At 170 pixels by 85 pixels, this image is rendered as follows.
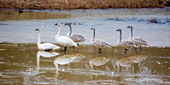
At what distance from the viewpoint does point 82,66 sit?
865 cm

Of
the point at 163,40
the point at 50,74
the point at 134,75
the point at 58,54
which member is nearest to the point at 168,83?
the point at 134,75

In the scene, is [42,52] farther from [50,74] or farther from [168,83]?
[168,83]

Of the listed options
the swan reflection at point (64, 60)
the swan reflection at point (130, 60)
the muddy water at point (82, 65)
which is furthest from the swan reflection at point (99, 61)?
the swan reflection at point (64, 60)

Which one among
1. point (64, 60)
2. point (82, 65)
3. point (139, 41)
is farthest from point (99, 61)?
point (139, 41)

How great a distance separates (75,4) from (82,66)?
27.8m

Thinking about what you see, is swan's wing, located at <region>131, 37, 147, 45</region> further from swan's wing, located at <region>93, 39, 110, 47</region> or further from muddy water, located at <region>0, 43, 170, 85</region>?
swan's wing, located at <region>93, 39, 110, 47</region>

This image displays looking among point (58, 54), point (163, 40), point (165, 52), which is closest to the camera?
point (58, 54)

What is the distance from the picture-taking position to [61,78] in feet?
23.4

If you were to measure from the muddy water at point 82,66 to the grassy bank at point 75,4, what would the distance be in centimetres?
2271

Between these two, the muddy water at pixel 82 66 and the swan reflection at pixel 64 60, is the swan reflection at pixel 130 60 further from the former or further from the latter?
the swan reflection at pixel 64 60

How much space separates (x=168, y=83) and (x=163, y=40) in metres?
7.86

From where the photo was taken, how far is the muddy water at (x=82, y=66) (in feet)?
23.1

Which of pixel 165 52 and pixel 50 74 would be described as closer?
pixel 50 74

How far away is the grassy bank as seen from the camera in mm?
34112
